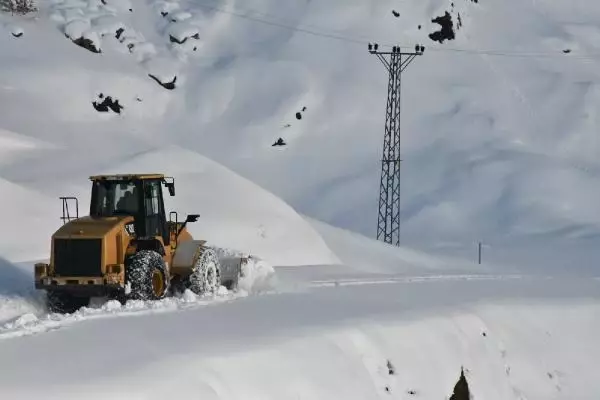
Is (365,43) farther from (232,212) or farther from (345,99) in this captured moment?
(232,212)

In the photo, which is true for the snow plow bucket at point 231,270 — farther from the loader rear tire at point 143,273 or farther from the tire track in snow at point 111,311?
the loader rear tire at point 143,273

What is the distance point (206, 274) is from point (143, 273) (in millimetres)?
1987

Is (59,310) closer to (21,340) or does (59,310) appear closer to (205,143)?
(21,340)

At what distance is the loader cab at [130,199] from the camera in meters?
16.1

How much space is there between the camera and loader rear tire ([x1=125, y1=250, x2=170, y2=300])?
14.9 m

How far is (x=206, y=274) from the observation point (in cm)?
1670

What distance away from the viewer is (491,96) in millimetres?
65562

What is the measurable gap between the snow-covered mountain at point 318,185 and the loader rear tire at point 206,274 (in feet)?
1.22

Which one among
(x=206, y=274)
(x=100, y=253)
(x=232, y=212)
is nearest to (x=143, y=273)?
(x=100, y=253)

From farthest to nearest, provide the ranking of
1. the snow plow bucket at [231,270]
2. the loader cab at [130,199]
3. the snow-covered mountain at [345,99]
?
the snow-covered mountain at [345,99] < the snow plow bucket at [231,270] < the loader cab at [130,199]

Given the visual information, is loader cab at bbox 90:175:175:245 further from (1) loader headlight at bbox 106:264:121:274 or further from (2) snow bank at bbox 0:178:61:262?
(2) snow bank at bbox 0:178:61:262

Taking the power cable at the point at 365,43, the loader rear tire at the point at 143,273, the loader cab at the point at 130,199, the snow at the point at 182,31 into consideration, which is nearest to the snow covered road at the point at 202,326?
the loader rear tire at the point at 143,273

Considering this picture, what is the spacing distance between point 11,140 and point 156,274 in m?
22.8

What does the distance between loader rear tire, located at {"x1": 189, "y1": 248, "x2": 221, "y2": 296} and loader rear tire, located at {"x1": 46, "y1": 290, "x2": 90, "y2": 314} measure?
2164 mm
